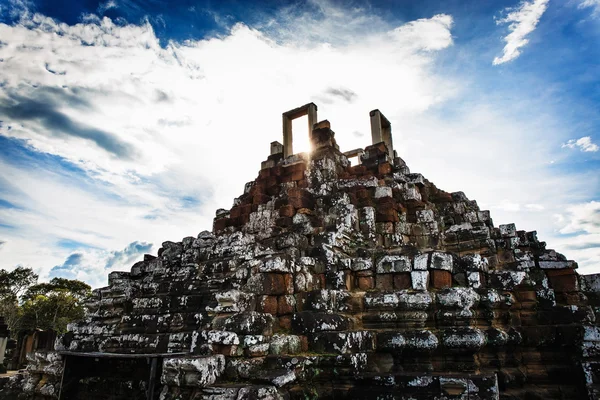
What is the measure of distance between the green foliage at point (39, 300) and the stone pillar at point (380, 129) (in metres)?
34.9

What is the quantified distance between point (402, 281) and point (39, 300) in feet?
136

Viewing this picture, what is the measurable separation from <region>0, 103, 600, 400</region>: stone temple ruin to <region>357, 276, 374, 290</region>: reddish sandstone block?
0.06 feet

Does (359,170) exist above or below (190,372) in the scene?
above

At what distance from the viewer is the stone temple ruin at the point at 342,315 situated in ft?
15.9

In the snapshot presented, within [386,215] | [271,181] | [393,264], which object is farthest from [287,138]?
[393,264]

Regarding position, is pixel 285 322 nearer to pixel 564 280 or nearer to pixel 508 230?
pixel 508 230

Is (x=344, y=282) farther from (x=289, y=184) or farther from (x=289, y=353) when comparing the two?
(x=289, y=184)

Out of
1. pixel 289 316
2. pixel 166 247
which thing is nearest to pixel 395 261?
pixel 289 316

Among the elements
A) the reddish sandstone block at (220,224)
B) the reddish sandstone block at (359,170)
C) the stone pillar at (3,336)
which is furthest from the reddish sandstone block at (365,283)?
the stone pillar at (3,336)

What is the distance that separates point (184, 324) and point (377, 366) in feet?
10.4

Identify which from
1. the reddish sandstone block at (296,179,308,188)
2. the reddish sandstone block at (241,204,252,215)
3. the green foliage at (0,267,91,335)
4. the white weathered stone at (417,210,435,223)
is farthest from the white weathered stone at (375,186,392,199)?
the green foliage at (0,267,91,335)

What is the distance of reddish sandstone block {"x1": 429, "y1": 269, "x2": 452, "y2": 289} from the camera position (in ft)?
19.9

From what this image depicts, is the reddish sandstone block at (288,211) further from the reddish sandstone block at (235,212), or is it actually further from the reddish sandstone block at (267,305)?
the reddish sandstone block at (267,305)

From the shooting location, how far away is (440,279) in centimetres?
607
